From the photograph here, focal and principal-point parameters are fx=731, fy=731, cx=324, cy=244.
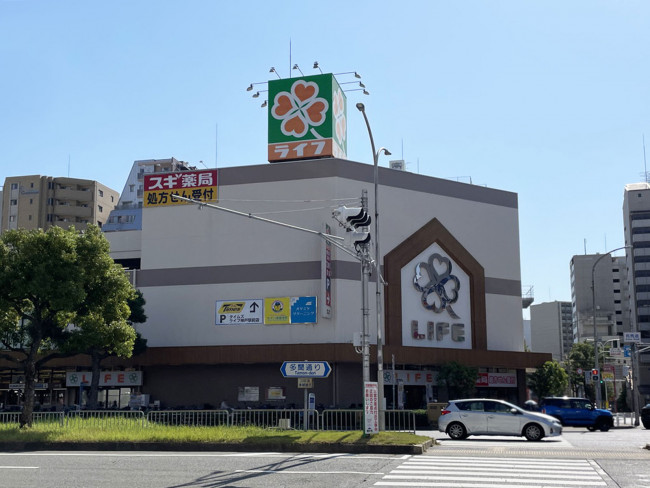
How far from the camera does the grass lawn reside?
73.6 ft

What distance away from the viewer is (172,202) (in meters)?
50.3

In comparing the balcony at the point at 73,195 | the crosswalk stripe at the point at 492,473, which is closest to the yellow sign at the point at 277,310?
the crosswalk stripe at the point at 492,473

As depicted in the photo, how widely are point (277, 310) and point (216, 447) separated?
24566 millimetres

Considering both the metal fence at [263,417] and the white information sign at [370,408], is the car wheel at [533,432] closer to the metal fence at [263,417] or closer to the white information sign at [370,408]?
the white information sign at [370,408]

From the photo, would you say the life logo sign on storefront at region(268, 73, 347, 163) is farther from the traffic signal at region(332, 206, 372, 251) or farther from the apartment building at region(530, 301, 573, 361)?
the apartment building at region(530, 301, 573, 361)

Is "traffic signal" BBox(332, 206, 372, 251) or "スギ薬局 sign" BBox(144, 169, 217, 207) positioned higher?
"スギ薬局 sign" BBox(144, 169, 217, 207)

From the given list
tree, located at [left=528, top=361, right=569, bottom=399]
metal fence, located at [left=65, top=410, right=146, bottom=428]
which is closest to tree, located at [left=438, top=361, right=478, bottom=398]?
tree, located at [left=528, top=361, right=569, bottom=399]

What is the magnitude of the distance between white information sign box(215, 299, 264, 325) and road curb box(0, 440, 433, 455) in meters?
24.3

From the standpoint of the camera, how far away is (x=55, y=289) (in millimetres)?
28719

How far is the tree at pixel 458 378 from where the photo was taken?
47.4 meters

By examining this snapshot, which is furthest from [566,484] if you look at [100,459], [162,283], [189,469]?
[162,283]

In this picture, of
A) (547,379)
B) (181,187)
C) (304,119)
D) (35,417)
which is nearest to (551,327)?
(547,379)

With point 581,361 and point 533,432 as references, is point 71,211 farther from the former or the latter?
point 533,432

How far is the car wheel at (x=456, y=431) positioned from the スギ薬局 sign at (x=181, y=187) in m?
27.0
